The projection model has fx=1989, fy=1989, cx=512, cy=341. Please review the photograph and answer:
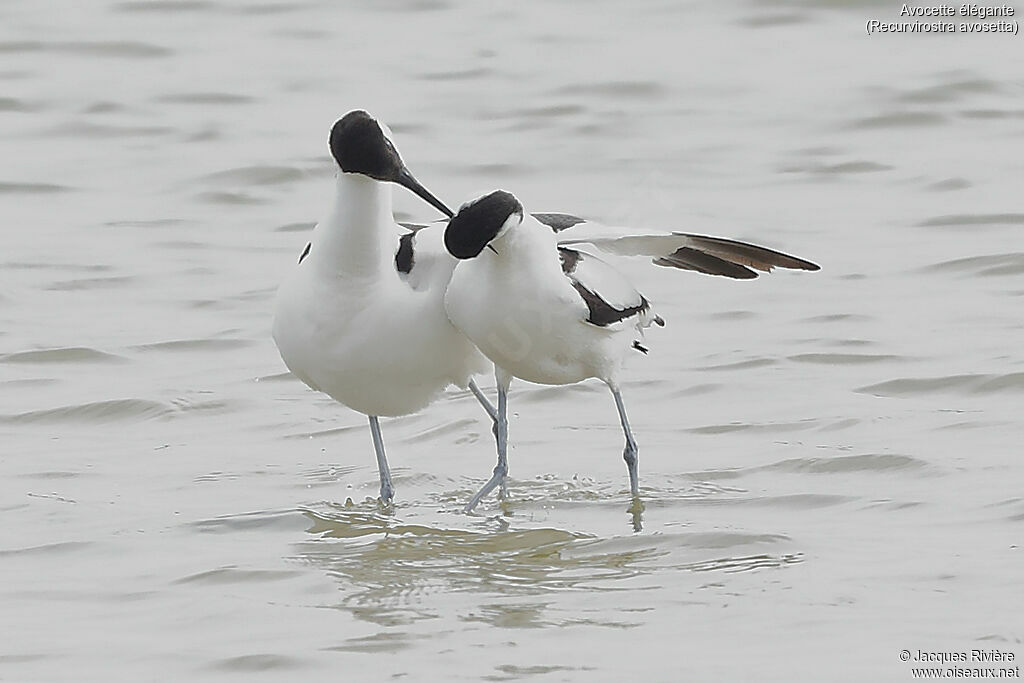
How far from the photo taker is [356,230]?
7082 millimetres

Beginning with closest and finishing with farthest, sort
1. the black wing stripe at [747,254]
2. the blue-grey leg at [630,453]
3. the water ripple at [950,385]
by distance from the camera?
the black wing stripe at [747,254] → the blue-grey leg at [630,453] → the water ripple at [950,385]

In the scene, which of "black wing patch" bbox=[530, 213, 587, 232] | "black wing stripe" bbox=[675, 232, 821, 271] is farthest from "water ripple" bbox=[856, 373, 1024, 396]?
"black wing patch" bbox=[530, 213, 587, 232]

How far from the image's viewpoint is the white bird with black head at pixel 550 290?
270 inches

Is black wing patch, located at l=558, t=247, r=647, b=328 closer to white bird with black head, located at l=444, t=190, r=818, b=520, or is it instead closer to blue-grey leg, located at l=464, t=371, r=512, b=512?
white bird with black head, located at l=444, t=190, r=818, b=520

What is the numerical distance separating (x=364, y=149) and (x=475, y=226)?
551mm

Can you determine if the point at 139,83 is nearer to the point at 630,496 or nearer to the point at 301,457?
the point at 301,457

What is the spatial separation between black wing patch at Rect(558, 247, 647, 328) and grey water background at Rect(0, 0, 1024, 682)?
1.38ft

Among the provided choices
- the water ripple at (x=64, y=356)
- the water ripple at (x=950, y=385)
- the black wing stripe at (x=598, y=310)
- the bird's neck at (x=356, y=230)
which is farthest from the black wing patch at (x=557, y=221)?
the water ripple at (x=64, y=356)

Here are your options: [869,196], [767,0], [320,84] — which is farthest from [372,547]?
[767,0]

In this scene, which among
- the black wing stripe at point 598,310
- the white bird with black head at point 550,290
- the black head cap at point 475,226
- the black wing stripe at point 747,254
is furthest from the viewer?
the black wing stripe at point 747,254

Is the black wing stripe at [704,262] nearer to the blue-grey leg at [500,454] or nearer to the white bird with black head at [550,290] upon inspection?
the white bird with black head at [550,290]

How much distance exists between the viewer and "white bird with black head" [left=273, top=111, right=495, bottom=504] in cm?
701

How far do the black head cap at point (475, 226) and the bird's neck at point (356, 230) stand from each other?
0.45 meters

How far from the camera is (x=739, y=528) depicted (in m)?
7.09
